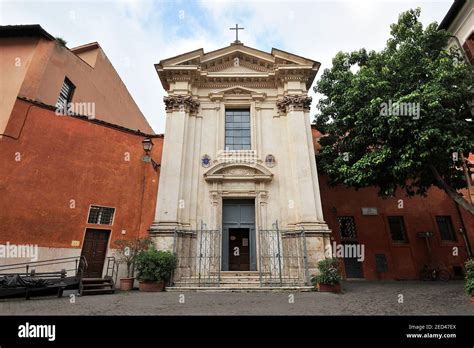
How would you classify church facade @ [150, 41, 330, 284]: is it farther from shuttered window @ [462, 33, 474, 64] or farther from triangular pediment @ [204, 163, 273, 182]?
shuttered window @ [462, 33, 474, 64]

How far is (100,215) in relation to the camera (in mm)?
11164

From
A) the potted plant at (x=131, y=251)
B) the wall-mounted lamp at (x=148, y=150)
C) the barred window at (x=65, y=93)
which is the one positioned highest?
the barred window at (x=65, y=93)

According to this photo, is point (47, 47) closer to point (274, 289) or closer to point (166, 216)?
point (166, 216)

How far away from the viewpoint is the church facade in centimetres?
1075

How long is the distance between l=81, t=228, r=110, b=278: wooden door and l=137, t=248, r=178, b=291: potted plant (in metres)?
2.87

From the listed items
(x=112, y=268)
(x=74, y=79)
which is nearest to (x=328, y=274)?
(x=112, y=268)

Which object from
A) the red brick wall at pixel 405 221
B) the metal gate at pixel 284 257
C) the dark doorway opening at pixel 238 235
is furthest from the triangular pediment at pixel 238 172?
the red brick wall at pixel 405 221

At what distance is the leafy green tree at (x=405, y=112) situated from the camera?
8.88 meters

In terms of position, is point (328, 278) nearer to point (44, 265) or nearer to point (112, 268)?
point (112, 268)

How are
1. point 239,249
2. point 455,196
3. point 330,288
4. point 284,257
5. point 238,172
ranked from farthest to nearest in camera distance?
point 238,172 → point 239,249 → point 284,257 → point 455,196 → point 330,288

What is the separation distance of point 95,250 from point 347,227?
482 inches

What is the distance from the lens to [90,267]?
10.6 m

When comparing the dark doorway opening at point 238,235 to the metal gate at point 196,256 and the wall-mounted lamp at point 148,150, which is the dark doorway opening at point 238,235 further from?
the wall-mounted lamp at point 148,150

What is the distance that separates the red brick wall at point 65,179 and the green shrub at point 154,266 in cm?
272
